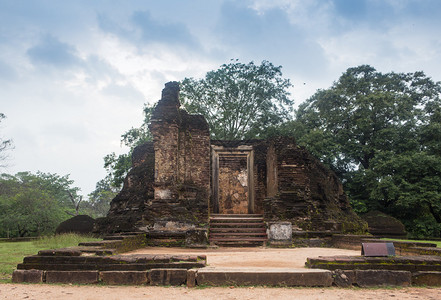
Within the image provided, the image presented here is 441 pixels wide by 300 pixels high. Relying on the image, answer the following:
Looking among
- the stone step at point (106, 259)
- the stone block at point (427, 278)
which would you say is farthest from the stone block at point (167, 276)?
the stone block at point (427, 278)

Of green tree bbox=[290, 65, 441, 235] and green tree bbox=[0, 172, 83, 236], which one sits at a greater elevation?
green tree bbox=[290, 65, 441, 235]

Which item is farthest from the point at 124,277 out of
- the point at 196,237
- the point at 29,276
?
the point at 196,237

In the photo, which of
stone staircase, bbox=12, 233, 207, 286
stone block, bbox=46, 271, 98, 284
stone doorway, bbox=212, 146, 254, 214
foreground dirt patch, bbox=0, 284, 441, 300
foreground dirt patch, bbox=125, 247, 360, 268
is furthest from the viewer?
stone doorway, bbox=212, 146, 254, 214

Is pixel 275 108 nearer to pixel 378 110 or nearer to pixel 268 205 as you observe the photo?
pixel 378 110

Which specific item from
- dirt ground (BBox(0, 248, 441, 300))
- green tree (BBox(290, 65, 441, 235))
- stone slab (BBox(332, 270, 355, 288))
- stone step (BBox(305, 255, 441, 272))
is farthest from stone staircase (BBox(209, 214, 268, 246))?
green tree (BBox(290, 65, 441, 235))

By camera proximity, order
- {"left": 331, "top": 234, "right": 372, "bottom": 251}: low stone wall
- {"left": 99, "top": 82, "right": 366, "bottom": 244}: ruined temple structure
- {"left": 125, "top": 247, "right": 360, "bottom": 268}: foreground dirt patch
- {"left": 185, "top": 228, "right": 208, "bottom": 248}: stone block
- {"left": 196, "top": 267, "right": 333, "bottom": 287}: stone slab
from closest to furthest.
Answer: {"left": 196, "top": 267, "right": 333, "bottom": 287}: stone slab < {"left": 125, "top": 247, "right": 360, "bottom": 268}: foreground dirt patch < {"left": 331, "top": 234, "right": 372, "bottom": 251}: low stone wall < {"left": 185, "top": 228, "right": 208, "bottom": 248}: stone block < {"left": 99, "top": 82, "right": 366, "bottom": 244}: ruined temple structure

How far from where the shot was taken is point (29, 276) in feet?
16.9

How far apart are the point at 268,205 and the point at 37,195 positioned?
19.1 meters

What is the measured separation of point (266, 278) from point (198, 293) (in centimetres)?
94

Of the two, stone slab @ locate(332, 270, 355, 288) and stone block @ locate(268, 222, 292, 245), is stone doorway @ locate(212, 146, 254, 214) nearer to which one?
stone block @ locate(268, 222, 292, 245)

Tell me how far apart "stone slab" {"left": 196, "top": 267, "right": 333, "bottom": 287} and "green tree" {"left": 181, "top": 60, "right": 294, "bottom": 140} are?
20358 mm

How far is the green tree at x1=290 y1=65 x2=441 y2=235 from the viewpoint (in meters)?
19.1

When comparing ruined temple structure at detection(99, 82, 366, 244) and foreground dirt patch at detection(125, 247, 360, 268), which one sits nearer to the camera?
foreground dirt patch at detection(125, 247, 360, 268)

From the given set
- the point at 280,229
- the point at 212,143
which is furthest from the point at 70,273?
the point at 212,143
